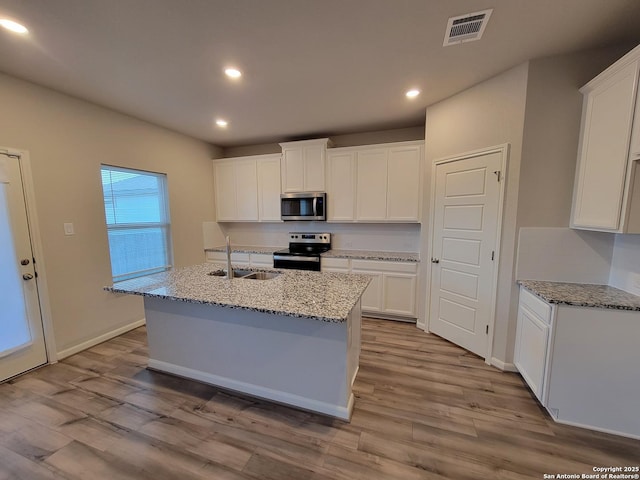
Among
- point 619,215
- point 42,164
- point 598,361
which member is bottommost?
point 598,361

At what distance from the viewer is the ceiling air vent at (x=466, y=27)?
5.33ft

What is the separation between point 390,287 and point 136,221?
3493 mm

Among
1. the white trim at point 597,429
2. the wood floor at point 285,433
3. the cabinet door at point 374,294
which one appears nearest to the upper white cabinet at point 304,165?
the cabinet door at point 374,294

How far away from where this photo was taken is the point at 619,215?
5.55ft

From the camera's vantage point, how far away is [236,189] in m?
4.52

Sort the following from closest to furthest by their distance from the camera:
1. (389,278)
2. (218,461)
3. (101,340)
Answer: (218,461) → (101,340) → (389,278)

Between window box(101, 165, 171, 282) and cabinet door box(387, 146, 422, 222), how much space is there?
10.6ft

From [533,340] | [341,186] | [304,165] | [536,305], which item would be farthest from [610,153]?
[304,165]

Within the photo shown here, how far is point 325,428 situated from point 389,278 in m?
2.10

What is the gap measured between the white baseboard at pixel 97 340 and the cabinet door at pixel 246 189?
2.18 m

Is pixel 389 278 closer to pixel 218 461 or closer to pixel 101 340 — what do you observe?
pixel 218 461

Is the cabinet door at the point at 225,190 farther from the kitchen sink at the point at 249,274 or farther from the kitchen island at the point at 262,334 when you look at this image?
the kitchen island at the point at 262,334

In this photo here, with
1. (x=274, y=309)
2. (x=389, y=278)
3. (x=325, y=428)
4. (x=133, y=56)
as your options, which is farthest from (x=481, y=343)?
(x=133, y=56)

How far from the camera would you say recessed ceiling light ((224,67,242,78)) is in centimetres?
219
